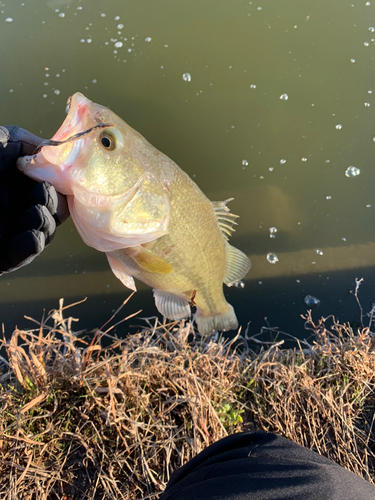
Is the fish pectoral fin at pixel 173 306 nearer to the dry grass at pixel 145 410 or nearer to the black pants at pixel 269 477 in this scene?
the dry grass at pixel 145 410

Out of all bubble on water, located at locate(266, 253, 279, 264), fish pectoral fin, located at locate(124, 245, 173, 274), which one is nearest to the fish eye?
fish pectoral fin, located at locate(124, 245, 173, 274)

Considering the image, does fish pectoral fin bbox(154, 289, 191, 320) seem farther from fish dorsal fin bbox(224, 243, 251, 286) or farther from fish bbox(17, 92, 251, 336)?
fish dorsal fin bbox(224, 243, 251, 286)

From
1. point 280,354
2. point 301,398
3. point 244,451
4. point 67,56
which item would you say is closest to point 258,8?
point 67,56

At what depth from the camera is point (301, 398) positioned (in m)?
2.03

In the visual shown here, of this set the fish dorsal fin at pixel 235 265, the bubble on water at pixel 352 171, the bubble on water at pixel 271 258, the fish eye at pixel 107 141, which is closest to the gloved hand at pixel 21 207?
the fish eye at pixel 107 141

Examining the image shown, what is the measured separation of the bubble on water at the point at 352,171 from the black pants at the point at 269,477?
282 centimetres

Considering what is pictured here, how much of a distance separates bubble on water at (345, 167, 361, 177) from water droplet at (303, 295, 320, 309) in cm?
134

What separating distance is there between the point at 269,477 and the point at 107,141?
1.33 metres

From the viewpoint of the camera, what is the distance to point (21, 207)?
1390mm

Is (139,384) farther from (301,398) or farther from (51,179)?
(51,179)

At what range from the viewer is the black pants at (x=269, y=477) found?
82 centimetres

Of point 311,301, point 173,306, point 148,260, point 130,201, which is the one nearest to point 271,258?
point 311,301

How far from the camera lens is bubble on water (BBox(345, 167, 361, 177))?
313cm

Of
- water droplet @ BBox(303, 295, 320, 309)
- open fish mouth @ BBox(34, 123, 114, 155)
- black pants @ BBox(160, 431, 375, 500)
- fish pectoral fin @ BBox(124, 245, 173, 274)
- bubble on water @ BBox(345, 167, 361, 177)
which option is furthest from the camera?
bubble on water @ BBox(345, 167, 361, 177)
